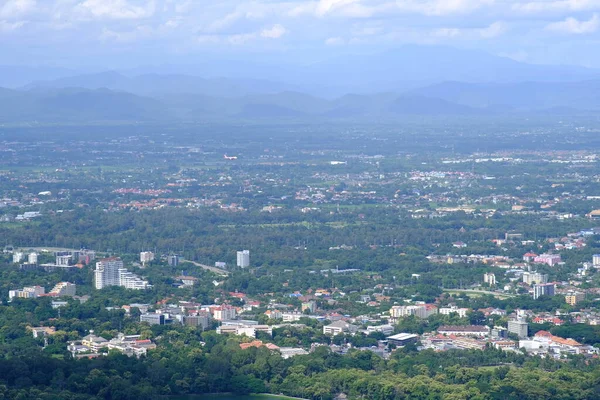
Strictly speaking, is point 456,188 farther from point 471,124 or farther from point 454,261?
point 471,124

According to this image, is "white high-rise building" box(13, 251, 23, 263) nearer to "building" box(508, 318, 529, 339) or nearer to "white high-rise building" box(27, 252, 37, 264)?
"white high-rise building" box(27, 252, 37, 264)

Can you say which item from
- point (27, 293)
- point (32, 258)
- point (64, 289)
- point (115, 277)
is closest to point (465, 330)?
point (64, 289)

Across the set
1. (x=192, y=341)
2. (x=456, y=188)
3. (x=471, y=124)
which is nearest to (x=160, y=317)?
(x=192, y=341)

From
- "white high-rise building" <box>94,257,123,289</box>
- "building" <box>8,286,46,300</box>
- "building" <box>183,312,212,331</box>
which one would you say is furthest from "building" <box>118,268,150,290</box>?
"building" <box>183,312,212,331</box>

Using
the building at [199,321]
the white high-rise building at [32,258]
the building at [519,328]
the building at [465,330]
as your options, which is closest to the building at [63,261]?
the white high-rise building at [32,258]

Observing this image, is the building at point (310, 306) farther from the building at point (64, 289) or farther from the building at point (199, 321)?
the building at point (64, 289)

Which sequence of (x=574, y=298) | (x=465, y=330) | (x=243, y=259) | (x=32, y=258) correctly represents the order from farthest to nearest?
1. (x=243, y=259)
2. (x=32, y=258)
3. (x=574, y=298)
4. (x=465, y=330)

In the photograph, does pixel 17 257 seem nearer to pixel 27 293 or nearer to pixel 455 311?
pixel 27 293
